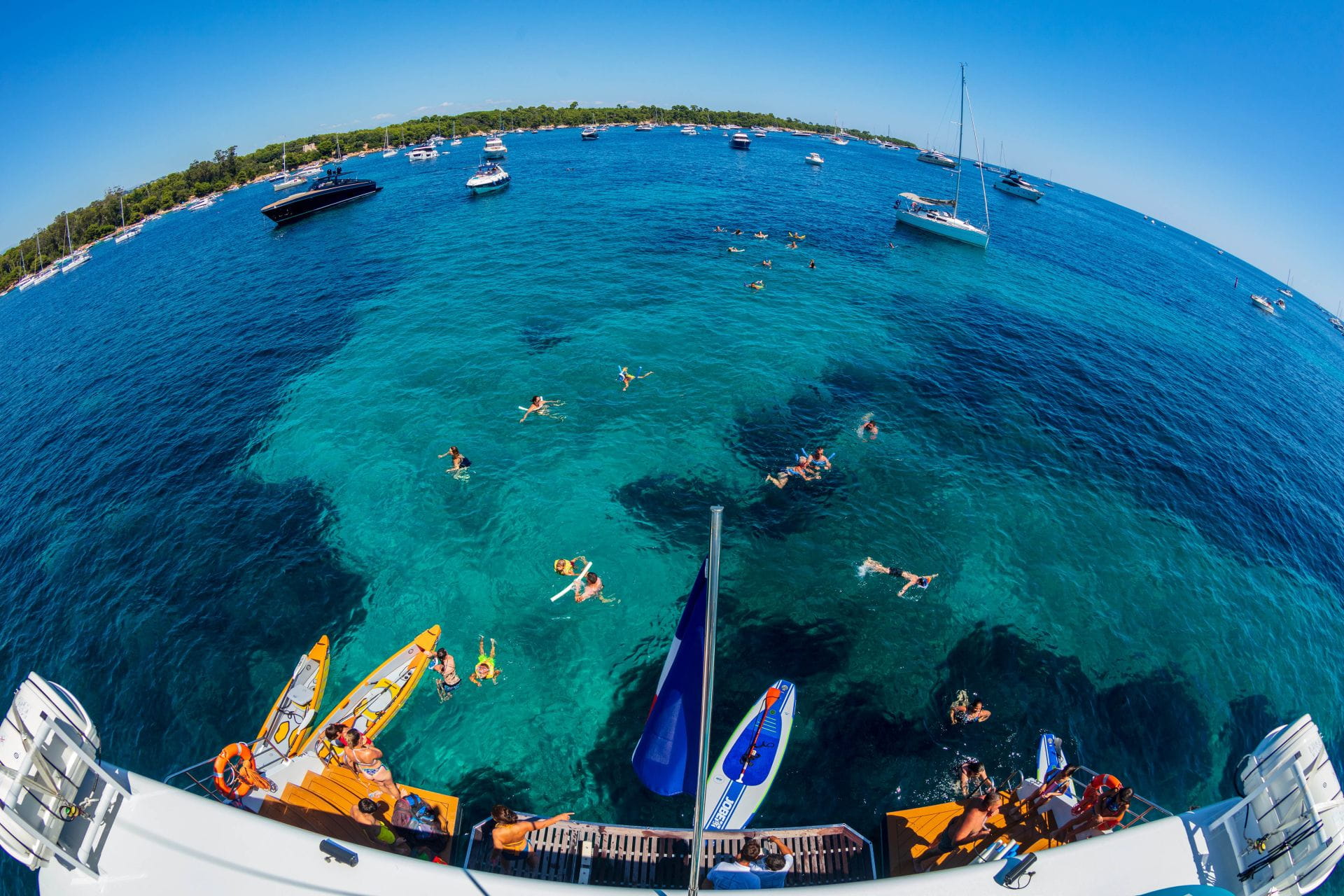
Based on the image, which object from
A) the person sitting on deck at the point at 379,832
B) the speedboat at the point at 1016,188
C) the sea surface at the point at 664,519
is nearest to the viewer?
the person sitting on deck at the point at 379,832

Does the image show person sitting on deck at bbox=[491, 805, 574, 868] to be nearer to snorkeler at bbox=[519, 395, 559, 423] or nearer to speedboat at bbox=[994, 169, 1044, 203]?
snorkeler at bbox=[519, 395, 559, 423]

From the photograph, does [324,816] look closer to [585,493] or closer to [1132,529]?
[585,493]

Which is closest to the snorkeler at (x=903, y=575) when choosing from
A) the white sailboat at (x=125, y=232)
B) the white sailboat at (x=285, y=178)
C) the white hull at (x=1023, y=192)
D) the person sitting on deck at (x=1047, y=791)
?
the person sitting on deck at (x=1047, y=791)

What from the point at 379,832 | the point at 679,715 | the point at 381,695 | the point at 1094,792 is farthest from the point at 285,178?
the point at 1094,792

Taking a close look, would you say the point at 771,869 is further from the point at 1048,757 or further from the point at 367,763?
→ the point at 367,763

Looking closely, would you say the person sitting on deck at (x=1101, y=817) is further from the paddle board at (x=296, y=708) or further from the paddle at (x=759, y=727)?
the paddle board at (x=296, y=708)

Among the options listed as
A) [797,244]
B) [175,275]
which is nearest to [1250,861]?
[797,244]
